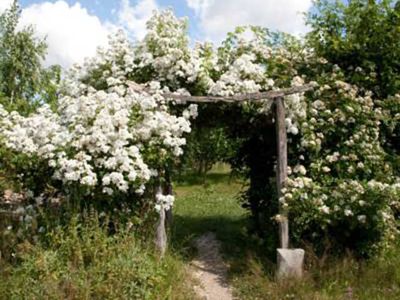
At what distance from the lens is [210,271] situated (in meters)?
8.41

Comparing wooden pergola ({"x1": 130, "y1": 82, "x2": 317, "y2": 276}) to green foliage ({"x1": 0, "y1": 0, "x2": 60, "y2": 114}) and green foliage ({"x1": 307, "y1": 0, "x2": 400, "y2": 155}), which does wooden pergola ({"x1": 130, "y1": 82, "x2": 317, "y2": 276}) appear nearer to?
green foliage ({"x1": 307, "y1": 0, "x2": 400, "y2": 155})

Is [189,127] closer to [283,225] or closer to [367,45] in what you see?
[283,225]

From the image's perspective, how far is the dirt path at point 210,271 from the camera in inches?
289

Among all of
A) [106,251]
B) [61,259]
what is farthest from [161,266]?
[61,259]

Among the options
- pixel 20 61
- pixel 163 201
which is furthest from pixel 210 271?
pixel 20 61

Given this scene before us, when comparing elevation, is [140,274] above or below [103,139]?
below

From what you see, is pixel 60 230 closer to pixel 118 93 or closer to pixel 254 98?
pixel 118 93

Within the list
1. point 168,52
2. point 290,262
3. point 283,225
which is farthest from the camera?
point 168,52

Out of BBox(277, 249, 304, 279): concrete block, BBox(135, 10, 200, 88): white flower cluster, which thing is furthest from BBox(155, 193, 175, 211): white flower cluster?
BBox(135, 10, 200, 88): white flower cluster

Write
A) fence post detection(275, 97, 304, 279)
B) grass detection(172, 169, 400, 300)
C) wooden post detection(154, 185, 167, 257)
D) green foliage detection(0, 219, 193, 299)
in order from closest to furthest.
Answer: green foliage detection(0, 219, 193, 299)
grass detection(172, 169, 400, 300)
fence post detection(275, 97, 304, 279)
wooden post detection(154, 185, 167, 257)

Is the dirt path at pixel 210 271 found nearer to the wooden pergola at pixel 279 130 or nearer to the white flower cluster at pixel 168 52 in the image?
the wooden pergola at pixel 279 130

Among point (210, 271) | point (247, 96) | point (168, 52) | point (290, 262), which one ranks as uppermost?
point (168, 52)

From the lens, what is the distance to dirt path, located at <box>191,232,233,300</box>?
7336 millimetres

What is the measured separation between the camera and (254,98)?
25.8 ft
